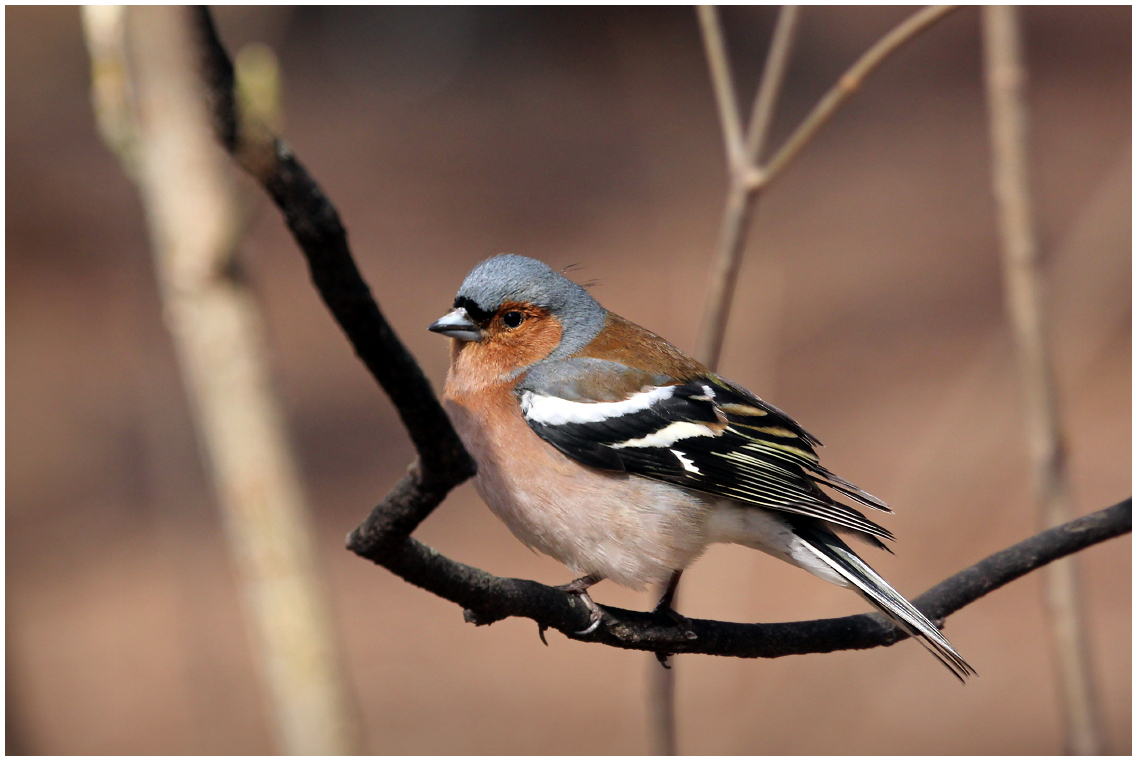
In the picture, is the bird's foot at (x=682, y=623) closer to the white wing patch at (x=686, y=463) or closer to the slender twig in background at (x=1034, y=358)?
the white wing patch at (x=686, y=463)

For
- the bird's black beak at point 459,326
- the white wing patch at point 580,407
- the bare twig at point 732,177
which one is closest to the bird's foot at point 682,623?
the white wing patch at point 580,407

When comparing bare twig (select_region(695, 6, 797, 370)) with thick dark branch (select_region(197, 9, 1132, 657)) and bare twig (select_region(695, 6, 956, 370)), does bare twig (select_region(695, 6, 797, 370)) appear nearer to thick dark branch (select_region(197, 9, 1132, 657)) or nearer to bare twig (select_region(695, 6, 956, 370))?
bare twig (select_region(695, 6, 956, 370))

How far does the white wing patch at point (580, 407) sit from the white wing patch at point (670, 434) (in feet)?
0.35

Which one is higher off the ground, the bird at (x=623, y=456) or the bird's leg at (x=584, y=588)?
the bird at (x=623, y=456)

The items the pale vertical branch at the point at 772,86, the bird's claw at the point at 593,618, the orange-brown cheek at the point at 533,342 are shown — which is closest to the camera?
the bird's claw at the point at 593,618

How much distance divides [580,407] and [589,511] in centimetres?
36

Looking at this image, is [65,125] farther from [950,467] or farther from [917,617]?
[917,617]

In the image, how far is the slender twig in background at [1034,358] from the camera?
3.02 metres

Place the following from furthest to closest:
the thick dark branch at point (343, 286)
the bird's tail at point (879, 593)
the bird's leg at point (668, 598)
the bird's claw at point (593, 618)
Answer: the bird's leg at point (668, 598)
the bird's tail at point (879, 593)
the bird's claw at point (593, 618)
the thick dark branch at point (343, 286)

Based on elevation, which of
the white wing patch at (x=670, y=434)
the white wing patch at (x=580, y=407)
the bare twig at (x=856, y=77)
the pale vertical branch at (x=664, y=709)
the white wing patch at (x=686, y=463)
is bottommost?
the pale vertical branch at (x=664, y=709)

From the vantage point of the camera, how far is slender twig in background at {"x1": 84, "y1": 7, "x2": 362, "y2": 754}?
2936 mm

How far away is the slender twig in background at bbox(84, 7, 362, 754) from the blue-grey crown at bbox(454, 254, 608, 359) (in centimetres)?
69

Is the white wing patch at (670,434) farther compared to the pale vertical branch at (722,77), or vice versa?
the pale vertical branch at (722,77)

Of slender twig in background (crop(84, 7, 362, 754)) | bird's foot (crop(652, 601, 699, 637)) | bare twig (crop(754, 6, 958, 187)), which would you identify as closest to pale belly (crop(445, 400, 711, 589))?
bird's foot (crop(652, 601, 699, 637))
